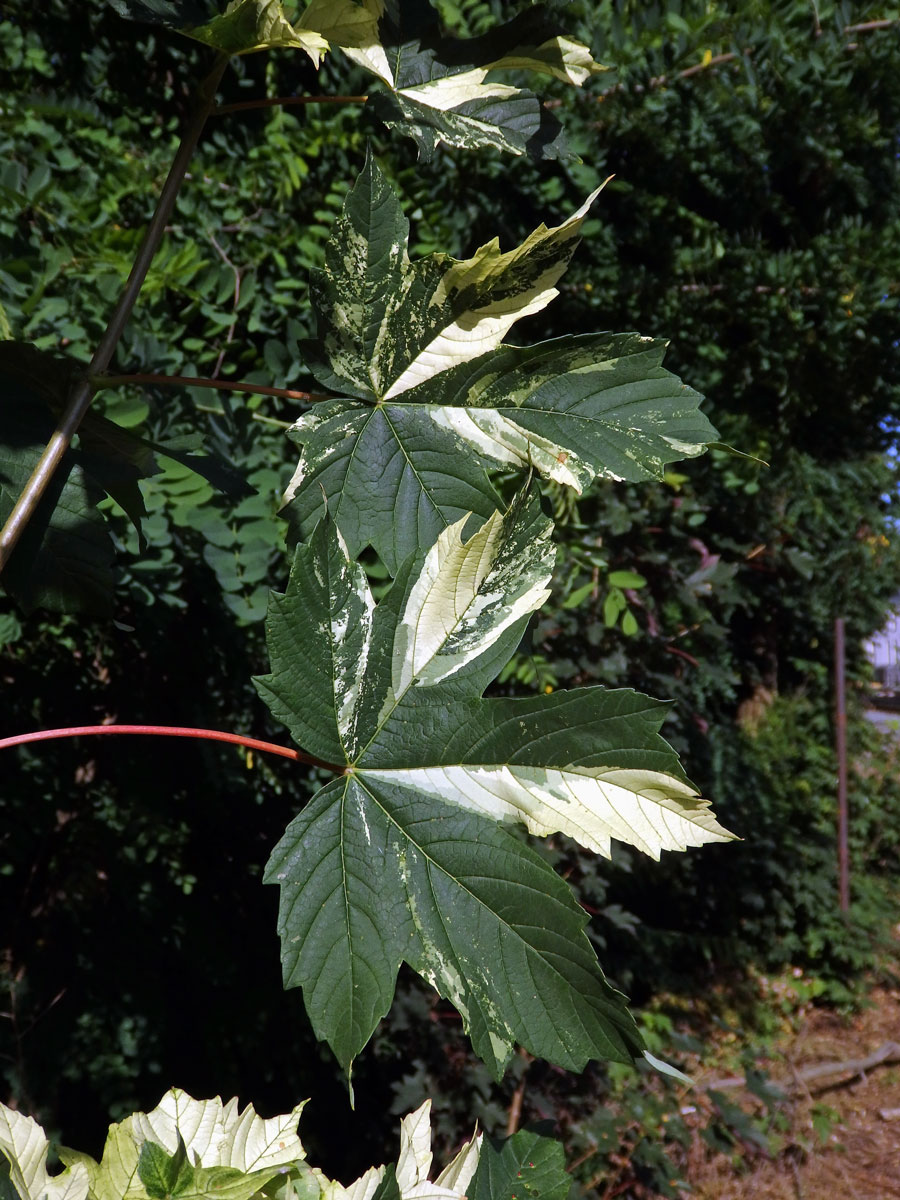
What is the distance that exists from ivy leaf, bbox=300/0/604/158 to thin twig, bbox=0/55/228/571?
110mm

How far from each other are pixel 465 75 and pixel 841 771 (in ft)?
13.9

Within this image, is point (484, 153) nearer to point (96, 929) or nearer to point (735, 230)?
point (735, 230)

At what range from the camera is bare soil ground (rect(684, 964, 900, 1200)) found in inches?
127

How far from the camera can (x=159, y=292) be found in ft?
6.06

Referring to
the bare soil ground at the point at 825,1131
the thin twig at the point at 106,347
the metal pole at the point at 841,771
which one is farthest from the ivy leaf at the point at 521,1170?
the metal pole at the point at 841,771

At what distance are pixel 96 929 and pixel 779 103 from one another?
3.19 metres

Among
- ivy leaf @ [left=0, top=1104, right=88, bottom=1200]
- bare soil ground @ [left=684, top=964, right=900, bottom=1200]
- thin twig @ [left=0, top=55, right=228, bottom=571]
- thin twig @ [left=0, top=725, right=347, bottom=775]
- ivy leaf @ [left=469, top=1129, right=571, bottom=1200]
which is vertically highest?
thin twig @ [left=0, top=55, right=228, bottom=571]

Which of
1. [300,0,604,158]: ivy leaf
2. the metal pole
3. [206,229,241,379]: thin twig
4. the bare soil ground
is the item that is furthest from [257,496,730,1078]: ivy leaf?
the metal pole

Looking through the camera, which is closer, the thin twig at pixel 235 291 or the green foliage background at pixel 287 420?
the green foliage background at pixel 287 420

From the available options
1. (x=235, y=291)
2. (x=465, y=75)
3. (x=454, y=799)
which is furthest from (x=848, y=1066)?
(x=465, y=75)

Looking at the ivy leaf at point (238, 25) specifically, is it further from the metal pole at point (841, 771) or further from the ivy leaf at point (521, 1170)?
the metal pole at point (841, 771)

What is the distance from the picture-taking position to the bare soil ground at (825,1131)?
322 cm

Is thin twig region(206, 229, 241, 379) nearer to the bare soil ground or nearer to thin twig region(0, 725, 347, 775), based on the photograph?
thin twig region(0, 725, 347, 775)

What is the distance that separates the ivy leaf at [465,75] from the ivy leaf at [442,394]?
6cm
